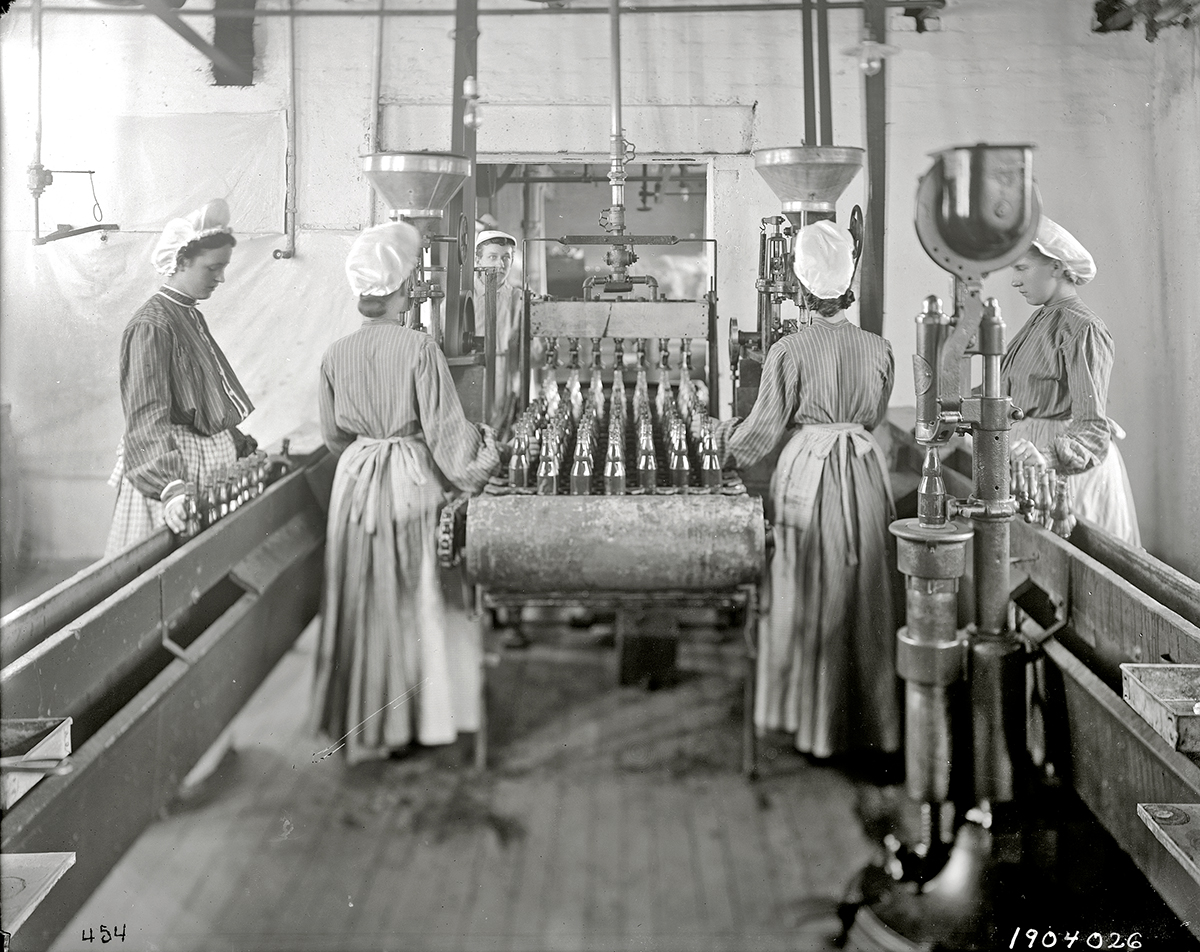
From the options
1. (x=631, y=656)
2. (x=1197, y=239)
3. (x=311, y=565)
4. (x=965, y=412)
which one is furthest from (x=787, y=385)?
(x=311, y=565)

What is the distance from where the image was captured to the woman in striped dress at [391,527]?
59.0 inches

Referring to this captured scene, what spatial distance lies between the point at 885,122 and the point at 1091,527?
2.47 ft

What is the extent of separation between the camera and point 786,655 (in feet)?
4.98

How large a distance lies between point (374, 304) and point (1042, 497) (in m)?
1.17

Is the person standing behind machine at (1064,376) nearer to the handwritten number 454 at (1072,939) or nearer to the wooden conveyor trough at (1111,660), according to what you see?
the wooden conveyor trough at (1111,660)

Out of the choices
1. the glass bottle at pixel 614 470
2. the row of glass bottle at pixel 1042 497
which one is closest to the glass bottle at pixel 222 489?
the glass bottle at pixel 614 470

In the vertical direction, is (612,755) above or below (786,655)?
below

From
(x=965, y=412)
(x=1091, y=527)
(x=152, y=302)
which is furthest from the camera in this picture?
(x=1091, y=527)

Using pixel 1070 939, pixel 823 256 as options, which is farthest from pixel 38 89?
pixel 1070 939

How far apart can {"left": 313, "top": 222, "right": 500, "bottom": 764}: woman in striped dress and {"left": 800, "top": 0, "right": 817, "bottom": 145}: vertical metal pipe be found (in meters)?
0.66

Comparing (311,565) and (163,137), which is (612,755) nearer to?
(311,565)

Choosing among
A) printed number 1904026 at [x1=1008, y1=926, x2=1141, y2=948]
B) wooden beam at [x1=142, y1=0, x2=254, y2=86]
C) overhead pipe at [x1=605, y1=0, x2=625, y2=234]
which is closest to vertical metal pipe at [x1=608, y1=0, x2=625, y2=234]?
overhead pipe at [x1=605, y1=0, x2=625, y2=234]

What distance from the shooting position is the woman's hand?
1.42 metres

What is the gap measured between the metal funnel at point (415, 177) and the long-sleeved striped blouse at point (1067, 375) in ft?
3.04
